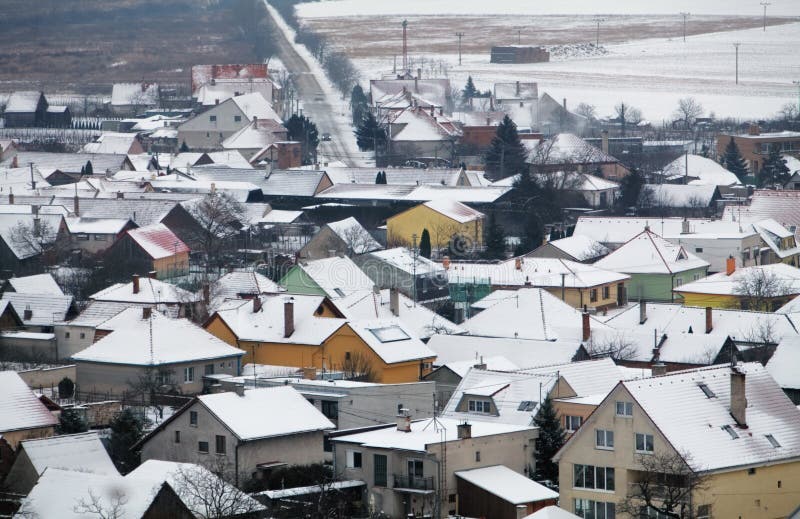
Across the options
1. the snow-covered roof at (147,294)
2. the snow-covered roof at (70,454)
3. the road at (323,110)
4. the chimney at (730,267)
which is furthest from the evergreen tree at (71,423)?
the road at (323,110)

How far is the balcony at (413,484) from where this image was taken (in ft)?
83.4

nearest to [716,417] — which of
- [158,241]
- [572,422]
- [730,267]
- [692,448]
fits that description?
[692,448]

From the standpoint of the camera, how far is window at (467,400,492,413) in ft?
96.6

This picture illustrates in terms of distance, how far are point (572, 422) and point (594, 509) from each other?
14.7 feet

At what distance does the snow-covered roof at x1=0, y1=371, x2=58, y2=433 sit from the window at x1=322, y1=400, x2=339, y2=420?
4015 millimetres

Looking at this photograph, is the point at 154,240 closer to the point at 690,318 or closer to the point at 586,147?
the point at 690,318

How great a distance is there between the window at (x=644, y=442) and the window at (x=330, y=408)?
23.7 feet

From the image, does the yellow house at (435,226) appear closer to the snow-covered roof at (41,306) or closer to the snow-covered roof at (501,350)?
the snow-covered roof at (41,306)

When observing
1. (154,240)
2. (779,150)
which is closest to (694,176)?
(779,150)

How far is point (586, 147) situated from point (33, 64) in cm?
5253

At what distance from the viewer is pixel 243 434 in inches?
1065

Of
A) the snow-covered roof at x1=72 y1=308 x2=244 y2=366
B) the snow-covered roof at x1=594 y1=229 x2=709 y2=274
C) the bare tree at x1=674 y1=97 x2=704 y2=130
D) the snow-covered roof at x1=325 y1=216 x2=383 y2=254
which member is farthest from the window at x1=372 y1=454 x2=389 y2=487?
the bare tree at x1=674 y1=97 x2=704 y2=130

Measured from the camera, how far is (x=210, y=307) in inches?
1537

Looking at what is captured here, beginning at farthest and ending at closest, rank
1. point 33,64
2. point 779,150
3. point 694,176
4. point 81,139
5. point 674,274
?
point 33,64 → point 81,139 → point 779,150 → point 694,176 → point 674,274
